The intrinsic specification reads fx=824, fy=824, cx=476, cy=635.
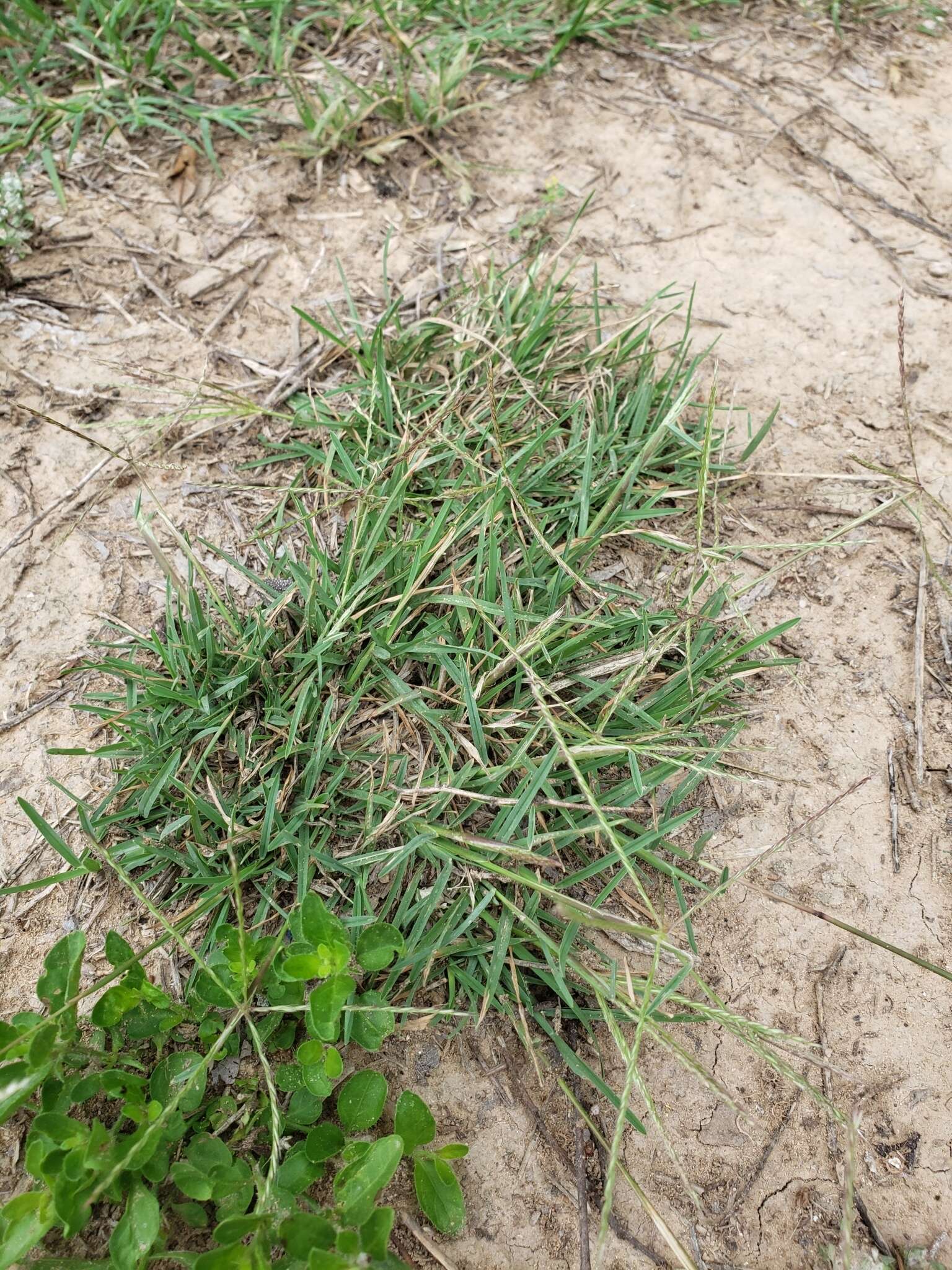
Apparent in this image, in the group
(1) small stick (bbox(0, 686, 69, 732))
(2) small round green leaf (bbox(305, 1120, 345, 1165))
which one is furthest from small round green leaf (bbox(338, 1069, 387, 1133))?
(1) small stick (bbox(0, 686, 69, 732))

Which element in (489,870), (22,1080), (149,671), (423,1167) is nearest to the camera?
(22,1080)

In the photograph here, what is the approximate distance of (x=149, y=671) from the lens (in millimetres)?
1751

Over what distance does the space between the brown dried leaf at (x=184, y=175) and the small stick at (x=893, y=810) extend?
2.55 metres

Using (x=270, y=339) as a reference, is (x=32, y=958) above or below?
below

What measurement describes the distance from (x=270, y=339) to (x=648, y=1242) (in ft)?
7.52

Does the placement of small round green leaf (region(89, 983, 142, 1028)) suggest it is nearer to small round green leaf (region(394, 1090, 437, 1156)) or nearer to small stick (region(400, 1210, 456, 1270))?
small round green leaf (region(394, 1090, 437, 1156))

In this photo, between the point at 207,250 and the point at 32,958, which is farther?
the point at 207,250

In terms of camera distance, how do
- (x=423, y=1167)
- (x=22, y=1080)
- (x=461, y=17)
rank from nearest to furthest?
1. (x=22, y=1080)
2. (x=423, y=1167)
3. (x=461, y=17)

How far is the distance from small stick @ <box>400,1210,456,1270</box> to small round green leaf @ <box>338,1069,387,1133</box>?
178mm

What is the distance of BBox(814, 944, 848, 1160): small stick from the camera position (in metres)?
1.52

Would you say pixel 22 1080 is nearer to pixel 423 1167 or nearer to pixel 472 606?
pixel 423 1167

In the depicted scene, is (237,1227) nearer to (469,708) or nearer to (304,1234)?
(304,1234)

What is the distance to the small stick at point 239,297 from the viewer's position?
2.36 metres

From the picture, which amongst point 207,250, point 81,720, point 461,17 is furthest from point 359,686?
point 461,17
